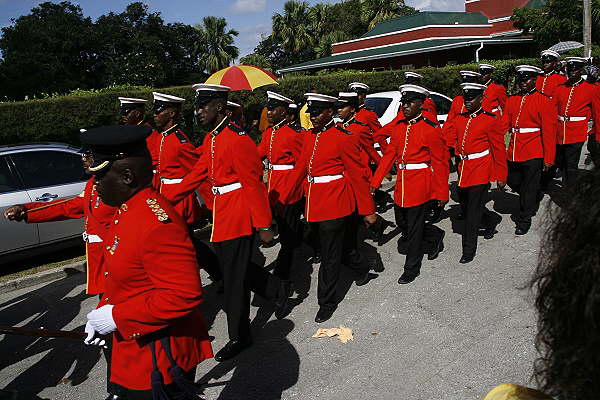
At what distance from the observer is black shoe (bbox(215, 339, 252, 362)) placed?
4598 millimetres

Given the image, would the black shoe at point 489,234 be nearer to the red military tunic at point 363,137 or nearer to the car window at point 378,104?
the red military tunic at point 363,137

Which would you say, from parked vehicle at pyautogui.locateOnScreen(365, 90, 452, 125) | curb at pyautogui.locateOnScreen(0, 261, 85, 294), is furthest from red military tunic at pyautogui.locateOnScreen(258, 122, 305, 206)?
parked vehicle at pyautogui.locateOnScreen(365, 90, 452, 125)

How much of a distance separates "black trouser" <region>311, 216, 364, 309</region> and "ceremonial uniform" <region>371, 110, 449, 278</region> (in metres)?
0.98

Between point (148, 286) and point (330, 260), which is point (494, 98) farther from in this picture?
point (148, 286)

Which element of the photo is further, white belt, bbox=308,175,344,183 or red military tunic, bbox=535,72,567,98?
red military tunic, bbox=535,72,567,98

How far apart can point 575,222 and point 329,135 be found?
162 inches

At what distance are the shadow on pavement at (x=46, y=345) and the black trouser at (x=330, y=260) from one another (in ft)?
7.00

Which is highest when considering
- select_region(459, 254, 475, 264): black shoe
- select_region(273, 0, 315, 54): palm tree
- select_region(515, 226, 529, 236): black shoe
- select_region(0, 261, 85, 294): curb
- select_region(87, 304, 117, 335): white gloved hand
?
select_region(273, 0, 315, 54): palm tree

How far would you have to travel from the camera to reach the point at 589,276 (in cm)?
121

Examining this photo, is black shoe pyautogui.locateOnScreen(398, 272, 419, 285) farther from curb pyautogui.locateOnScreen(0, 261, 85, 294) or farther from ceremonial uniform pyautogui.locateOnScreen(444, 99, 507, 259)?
curb pyautogui.locateOnScreen(0, 261, 85, 294)

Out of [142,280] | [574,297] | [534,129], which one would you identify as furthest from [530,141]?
[574,297]

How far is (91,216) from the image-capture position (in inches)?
161

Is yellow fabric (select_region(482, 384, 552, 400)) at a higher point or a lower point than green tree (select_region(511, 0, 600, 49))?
lower

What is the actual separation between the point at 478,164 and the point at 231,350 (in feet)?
12.1
